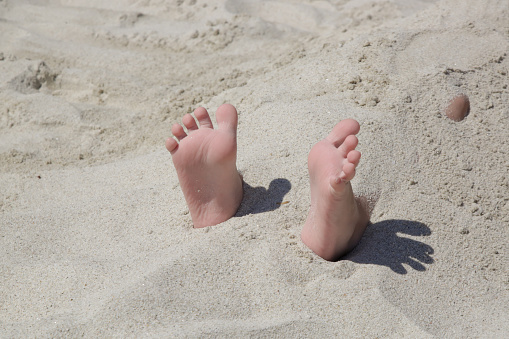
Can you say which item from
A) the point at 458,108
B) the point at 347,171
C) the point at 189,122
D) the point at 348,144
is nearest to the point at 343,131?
the point at 348,144

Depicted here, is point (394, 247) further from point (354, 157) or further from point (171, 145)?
point (171, 145)

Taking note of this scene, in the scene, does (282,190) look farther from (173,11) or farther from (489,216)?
(173,11)

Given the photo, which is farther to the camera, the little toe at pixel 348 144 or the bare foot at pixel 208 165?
the bare foot at pixel 208 165

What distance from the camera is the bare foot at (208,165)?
1.58 m

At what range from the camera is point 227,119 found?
1.64m

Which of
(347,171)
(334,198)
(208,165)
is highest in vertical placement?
(347,171)

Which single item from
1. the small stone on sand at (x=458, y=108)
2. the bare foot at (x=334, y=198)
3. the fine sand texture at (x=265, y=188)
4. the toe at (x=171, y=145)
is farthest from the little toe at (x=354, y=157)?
the small stone on sand at (x=458, y=108)

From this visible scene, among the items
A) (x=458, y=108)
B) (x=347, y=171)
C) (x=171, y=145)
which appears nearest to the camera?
(x=347, y=171)

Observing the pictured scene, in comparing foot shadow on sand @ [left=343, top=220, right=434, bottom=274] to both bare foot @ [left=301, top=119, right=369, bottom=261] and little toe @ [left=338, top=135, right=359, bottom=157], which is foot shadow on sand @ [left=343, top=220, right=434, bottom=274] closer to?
bare foot @ [left=301, top=119, right=369, bottom=261]

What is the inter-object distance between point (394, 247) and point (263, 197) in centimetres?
48

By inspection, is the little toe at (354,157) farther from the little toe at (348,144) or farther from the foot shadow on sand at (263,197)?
the foot shadow on sand at (263,197)

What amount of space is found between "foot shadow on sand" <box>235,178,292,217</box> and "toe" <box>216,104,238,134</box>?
0.83ft

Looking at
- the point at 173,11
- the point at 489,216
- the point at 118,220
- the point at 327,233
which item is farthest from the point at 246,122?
the point at 173,11

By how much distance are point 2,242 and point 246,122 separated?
1074 millimetres
